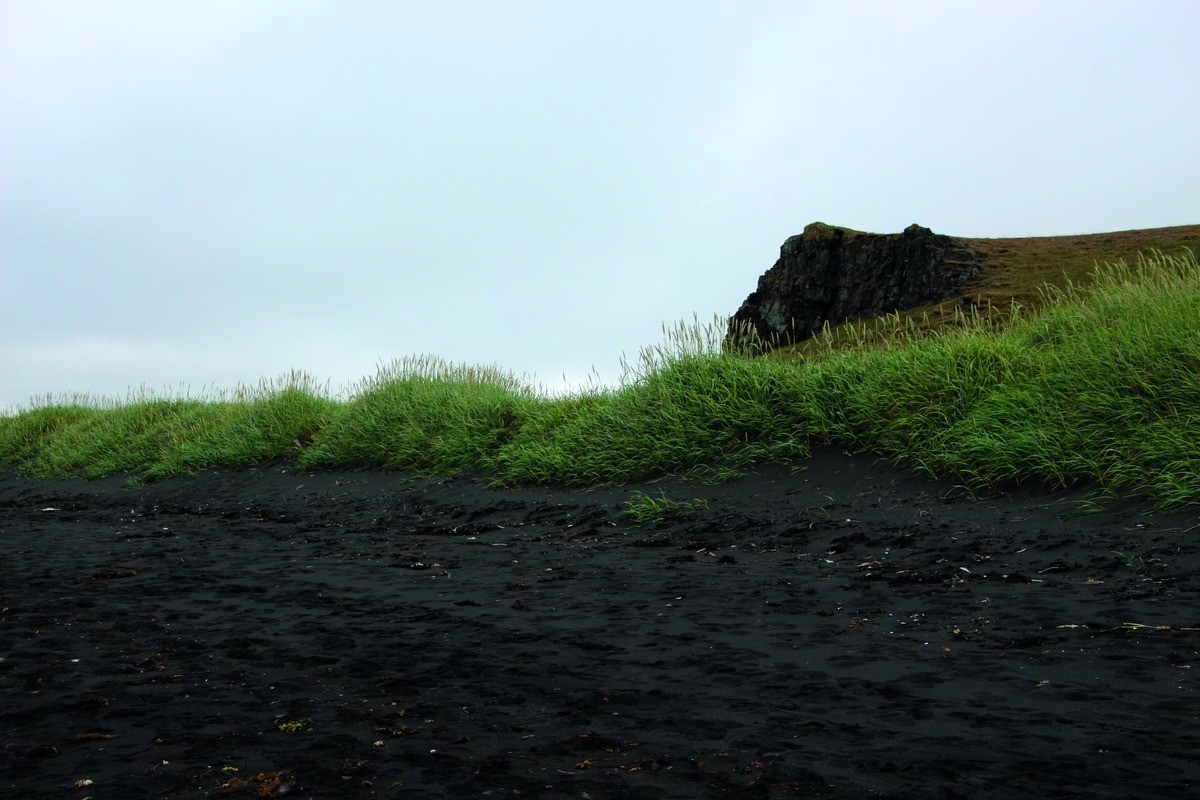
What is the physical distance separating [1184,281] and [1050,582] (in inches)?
190

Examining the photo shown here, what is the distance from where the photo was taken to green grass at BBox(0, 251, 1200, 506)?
6.36 m

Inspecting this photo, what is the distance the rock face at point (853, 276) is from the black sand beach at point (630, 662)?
50.2ft

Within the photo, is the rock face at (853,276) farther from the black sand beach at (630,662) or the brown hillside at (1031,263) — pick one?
the black sand beach at (630,662)

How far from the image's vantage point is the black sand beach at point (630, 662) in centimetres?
221

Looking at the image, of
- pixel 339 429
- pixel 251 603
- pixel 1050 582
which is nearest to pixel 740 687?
pixel 1050 582

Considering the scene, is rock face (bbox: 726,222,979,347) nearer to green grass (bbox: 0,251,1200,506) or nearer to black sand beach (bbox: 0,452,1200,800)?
green grass (bbox: 0,251,1200,506)

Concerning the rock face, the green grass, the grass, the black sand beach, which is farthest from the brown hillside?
the black sand beach

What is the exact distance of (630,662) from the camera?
10.2 feet

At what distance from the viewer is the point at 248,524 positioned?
7562 millimetres

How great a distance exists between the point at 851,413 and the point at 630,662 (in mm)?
5423

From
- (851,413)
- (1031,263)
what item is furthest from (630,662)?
(1031,263)

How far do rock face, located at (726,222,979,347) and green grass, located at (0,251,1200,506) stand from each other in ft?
34.3

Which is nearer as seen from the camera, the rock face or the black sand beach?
the black sand beach

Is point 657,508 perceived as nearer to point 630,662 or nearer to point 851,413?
point 851,413
